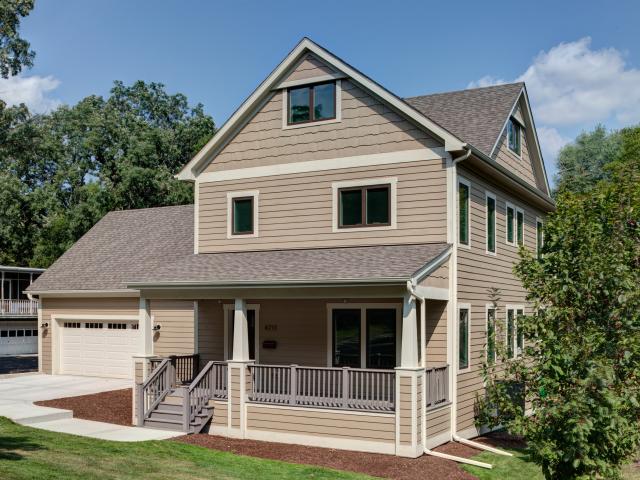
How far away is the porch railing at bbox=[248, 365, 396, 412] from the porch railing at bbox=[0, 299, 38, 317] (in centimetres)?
2586

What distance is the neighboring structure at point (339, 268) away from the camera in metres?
14.4

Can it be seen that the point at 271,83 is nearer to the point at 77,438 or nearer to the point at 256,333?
the point at 256,333

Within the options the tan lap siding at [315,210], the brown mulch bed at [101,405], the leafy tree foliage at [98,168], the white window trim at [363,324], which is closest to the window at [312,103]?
the tan lap siding at [315,210]

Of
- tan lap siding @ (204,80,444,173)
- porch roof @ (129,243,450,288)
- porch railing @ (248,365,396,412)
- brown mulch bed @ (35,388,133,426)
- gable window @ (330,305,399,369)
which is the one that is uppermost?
tan lap siding @ (204,80,444,173)

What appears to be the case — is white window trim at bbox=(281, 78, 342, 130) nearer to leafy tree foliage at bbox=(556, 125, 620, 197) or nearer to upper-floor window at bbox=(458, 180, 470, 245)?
upper-floor window at bbox=(458, 180, 470, 245)

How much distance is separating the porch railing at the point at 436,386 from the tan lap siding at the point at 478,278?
1.89 feet

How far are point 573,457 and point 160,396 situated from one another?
34.7 feet

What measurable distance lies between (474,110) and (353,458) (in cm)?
1114

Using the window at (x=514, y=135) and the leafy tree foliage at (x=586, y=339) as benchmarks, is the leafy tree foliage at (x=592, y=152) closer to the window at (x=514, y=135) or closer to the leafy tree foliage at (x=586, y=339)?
the window at (x=514, y=135)

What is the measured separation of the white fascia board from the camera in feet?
50.7

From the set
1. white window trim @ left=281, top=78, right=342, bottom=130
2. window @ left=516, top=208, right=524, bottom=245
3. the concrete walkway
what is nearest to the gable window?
the concrete walkway

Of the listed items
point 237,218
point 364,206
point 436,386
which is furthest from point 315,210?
point 436,386

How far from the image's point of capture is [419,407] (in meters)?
13.7

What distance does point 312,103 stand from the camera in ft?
56.6
